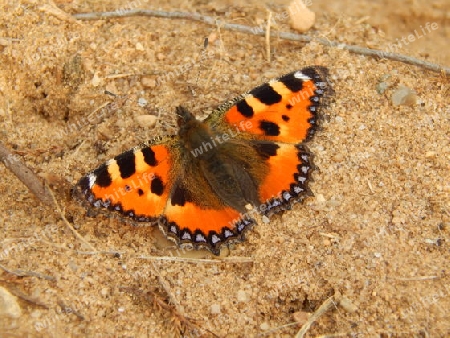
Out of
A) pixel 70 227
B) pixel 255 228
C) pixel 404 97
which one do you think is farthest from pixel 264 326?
pixel 404 97

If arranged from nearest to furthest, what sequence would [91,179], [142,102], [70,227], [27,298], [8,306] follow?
1. [8,306]
2. [27,298]
3. [91,179]
4. [70,227]
5. [142,102]

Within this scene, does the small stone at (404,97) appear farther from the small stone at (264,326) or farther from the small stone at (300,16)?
the small stone at (264,326)

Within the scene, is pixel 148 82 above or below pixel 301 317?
above

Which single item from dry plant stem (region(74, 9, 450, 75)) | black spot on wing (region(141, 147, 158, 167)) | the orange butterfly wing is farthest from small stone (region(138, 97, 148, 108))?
dry plant stem (region(74, 9, 450, 75))

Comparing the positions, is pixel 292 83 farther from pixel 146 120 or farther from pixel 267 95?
pixel 146 120

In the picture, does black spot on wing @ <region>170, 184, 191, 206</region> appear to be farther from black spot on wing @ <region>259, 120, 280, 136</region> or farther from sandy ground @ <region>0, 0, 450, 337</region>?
black spot on wing @ <region>259, 120, 280, 136</region>

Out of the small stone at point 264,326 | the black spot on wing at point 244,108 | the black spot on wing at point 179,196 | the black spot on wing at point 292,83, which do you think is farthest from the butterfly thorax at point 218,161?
the small stone at point 264,326

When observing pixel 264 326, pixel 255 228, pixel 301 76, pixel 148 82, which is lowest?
pixel 264 326
